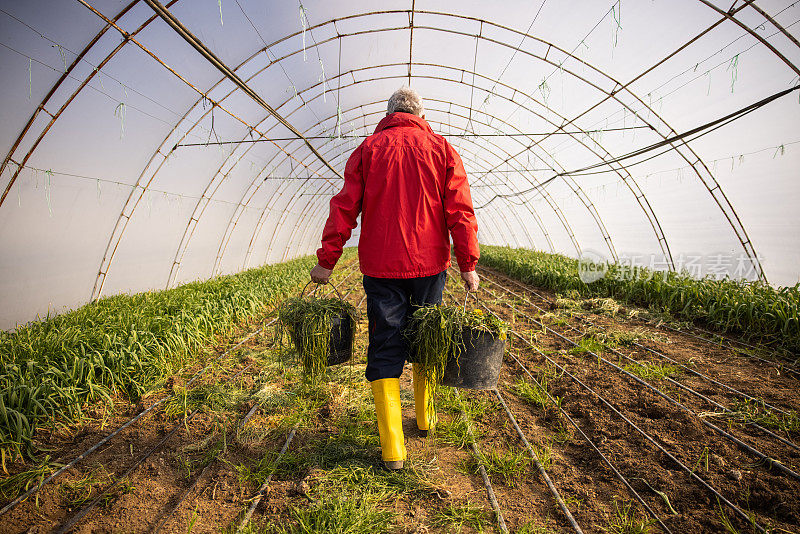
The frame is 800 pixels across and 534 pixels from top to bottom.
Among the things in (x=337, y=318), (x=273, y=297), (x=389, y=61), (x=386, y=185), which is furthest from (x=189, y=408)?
(x=389, y=61)

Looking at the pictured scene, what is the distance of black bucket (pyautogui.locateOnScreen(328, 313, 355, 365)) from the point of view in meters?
2.42

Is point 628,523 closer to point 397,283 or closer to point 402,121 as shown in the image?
point 397,283

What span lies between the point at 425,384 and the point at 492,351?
465 millimetres

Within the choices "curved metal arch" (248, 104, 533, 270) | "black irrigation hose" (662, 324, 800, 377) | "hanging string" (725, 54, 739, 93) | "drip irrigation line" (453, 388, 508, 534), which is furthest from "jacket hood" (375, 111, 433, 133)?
"curved metal arch" (248, 104, 533, 270)

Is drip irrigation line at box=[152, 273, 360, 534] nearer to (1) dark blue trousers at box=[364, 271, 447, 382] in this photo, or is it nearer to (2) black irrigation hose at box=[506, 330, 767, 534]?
(1) dark blue trousers at box=[364, 271, 447, 382]

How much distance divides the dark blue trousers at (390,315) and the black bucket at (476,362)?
304 millimetres

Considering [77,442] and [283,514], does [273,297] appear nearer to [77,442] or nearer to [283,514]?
[77,442]

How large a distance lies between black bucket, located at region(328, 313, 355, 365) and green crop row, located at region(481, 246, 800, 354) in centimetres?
477

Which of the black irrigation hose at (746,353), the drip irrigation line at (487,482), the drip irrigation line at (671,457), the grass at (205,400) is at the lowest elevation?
the grass at (205,400)

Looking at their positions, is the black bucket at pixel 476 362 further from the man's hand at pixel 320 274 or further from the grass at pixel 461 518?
the man's hand at pixel 320 274

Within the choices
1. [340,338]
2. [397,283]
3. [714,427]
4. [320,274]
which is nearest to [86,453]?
[340,338]

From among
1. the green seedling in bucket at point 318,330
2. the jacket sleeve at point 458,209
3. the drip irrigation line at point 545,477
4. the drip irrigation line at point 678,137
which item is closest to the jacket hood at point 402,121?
the jacket sleeve at point 458,209

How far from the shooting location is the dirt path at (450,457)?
1.74 meters

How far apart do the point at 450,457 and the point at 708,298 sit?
16.2ft
